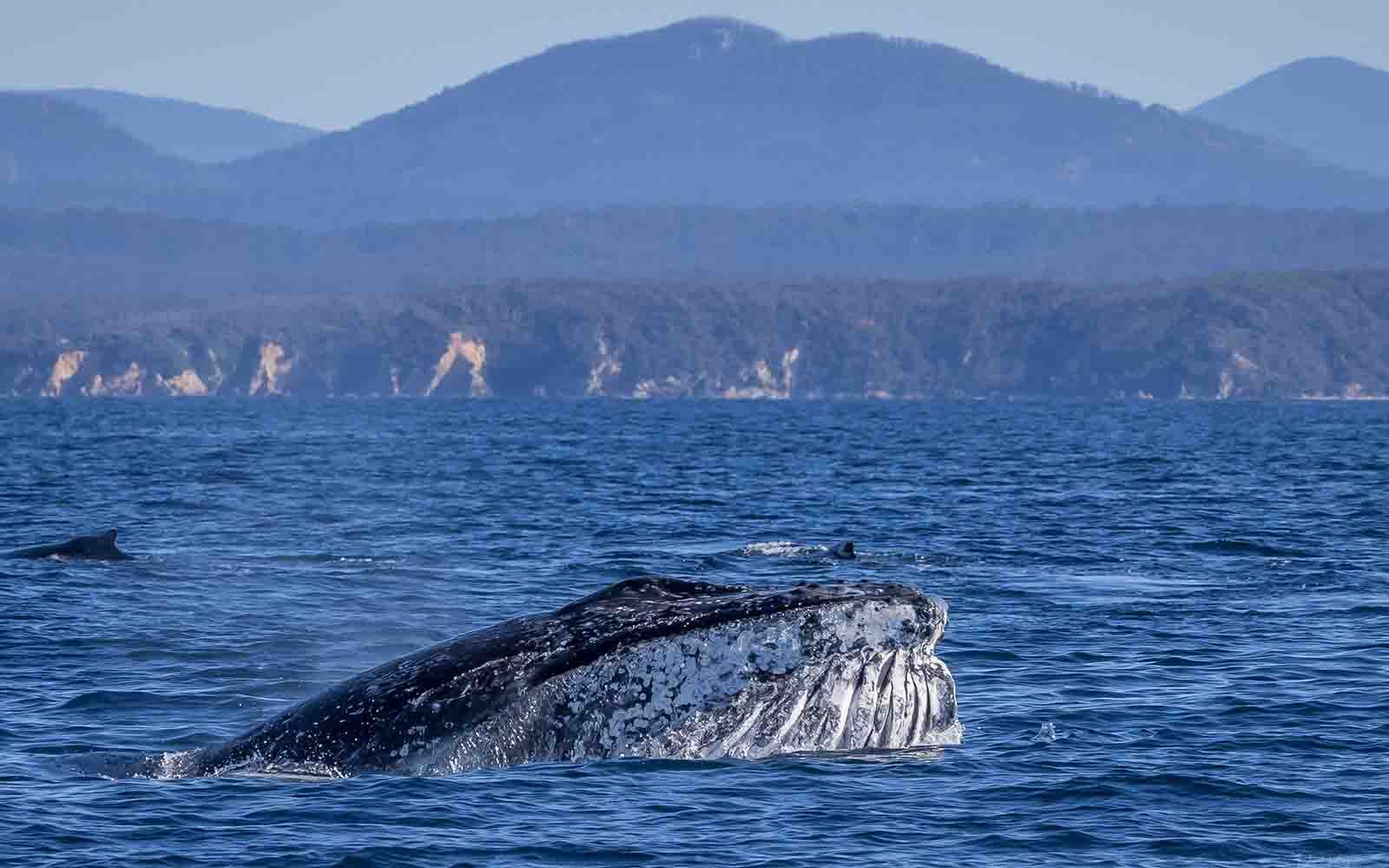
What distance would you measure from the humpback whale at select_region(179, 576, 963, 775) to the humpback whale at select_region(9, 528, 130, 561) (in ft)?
64.3

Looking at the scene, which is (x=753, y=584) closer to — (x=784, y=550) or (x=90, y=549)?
(x=784, y=550)

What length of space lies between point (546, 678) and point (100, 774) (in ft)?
14.6

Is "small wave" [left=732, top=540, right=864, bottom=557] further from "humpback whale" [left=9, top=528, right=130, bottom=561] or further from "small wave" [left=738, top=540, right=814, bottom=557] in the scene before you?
"humpback whale" [left=9, top=528, right=130, bottom=561]

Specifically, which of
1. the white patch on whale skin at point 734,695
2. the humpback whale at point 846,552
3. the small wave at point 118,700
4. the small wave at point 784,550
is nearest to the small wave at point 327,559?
the small wave at point 784,550

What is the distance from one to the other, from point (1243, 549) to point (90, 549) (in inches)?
767

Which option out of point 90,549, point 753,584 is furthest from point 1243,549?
point 90,549

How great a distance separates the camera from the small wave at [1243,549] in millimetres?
36312

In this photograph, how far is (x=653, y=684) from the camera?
14.3 meters

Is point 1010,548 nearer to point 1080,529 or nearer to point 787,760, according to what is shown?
point 1080,529

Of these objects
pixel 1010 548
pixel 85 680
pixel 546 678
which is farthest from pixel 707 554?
pixel 546 678

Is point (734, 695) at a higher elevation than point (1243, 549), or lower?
higher

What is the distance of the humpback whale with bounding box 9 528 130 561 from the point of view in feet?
110

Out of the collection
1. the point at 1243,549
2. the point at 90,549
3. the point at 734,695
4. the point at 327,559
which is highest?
the point at 734,695

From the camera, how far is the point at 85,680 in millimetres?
21281
